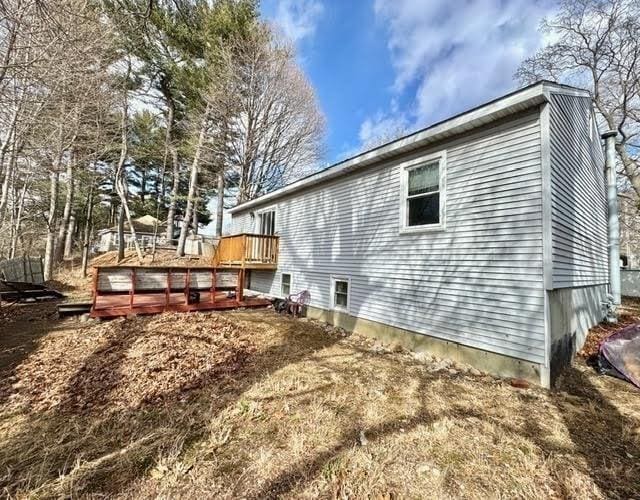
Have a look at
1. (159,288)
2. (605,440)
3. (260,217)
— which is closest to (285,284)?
(260,217)

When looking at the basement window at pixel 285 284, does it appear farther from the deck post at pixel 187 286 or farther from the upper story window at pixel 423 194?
the upper story window at pixel 423 194

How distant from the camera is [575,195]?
5828mm

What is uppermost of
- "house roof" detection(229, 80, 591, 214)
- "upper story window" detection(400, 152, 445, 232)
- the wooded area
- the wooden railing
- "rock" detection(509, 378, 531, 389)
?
the wooded area

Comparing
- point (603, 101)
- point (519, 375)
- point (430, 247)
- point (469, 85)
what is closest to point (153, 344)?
point (430, 247)

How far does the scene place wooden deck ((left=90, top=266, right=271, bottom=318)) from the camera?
294 inches

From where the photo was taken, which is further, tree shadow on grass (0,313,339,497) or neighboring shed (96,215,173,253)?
neighboring shed (96,215,173,253)

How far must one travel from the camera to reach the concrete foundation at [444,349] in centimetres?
443

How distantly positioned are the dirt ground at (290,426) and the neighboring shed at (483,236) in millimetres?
809

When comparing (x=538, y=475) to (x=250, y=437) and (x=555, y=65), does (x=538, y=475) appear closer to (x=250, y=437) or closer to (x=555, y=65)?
(x=250, y=437)

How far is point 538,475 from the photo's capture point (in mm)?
2559

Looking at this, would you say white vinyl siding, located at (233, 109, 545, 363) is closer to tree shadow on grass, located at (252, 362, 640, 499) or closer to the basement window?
tree shadow on grass, located at (252, 362, 640, 499)

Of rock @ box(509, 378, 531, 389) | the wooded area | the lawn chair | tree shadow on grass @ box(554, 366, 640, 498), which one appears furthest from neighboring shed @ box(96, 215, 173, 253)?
tree shadow on grass @ box(554, 366, 640, 498)

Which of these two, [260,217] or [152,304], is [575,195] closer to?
[152,304]

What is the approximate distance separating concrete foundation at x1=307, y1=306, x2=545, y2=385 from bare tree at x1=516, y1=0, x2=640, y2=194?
17.8m
